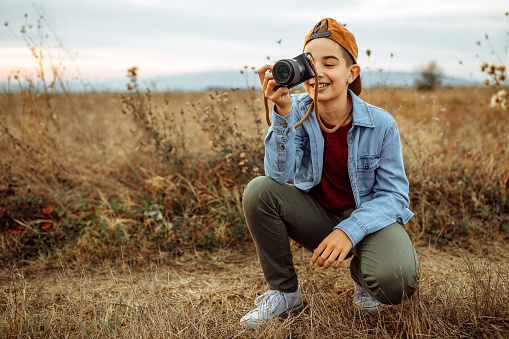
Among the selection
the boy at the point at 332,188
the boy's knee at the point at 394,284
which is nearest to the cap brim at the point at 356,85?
the boy at the point at 332,188

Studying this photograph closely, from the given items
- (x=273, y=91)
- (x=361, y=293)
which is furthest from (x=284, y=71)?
(x=361, y=293)

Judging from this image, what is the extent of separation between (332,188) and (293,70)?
74 centimetres

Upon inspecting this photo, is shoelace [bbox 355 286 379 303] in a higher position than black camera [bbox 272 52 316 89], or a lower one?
lower

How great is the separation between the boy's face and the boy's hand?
2.22ft

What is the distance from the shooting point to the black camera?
1.54 m

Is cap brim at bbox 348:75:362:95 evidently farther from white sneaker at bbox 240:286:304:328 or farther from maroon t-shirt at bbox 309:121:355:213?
white sneaker at bbox 240:286:304:328

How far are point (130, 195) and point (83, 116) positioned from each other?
10.4 ft

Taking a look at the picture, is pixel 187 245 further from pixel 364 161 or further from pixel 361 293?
pixel 364 161

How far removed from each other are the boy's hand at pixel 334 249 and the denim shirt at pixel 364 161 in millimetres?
38

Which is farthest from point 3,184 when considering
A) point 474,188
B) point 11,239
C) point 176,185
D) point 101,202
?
point 474,188

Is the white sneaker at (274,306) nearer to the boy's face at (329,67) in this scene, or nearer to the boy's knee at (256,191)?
the boy's knee at (256,191)

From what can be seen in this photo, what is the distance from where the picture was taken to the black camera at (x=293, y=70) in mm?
1544

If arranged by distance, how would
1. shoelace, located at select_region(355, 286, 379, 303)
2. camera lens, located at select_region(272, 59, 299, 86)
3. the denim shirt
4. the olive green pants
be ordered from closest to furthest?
camera lens, located at select_region(272, 59, 299, 86), the olive green pants, the denim shirt, shoelace, located at select_region(355, 286, 379, 303)

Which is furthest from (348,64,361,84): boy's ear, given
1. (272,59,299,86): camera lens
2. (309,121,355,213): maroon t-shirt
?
(272,59,299,86): camera lens
